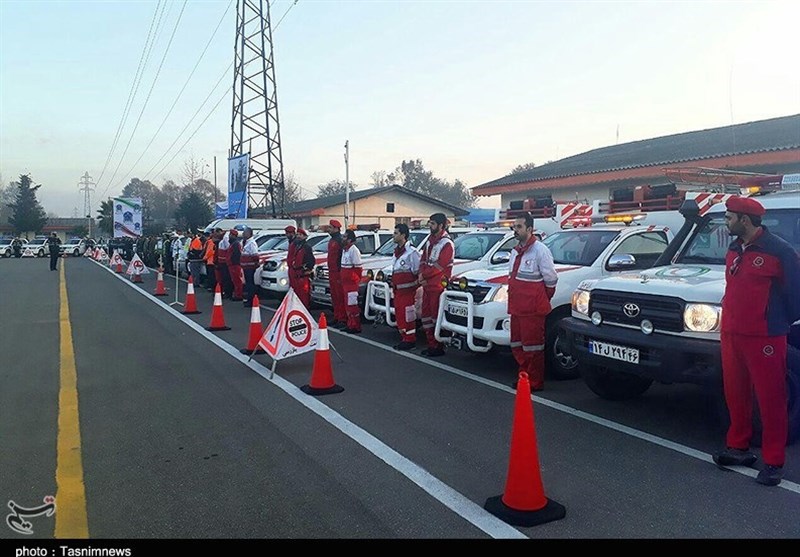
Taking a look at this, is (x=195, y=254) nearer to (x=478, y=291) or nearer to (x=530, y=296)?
(x=478, y=291)

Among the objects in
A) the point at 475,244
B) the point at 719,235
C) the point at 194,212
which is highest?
the point at 194,212

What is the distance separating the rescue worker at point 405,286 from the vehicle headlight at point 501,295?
5.74ft

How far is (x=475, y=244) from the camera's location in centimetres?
1160

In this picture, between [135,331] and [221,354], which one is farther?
[135,331]

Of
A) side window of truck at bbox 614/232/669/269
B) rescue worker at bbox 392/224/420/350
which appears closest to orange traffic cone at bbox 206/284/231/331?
rescue worker at bbox 392/224/420/350

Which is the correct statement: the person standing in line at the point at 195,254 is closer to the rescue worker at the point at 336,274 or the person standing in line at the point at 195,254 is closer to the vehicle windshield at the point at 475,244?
the rescue worker at the point at 336,274

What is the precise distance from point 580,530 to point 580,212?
7.25 metres

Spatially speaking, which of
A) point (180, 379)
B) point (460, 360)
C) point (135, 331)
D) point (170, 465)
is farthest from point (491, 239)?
point (170, 465)

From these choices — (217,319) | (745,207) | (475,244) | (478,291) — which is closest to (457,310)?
(478,291)

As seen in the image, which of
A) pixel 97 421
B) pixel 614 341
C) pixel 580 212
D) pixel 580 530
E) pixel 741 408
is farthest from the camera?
pixel 580 212

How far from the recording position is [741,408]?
4832 mm

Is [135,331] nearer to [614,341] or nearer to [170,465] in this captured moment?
[170,465]

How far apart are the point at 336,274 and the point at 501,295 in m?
4.64

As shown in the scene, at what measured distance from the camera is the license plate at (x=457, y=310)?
26.1ft
